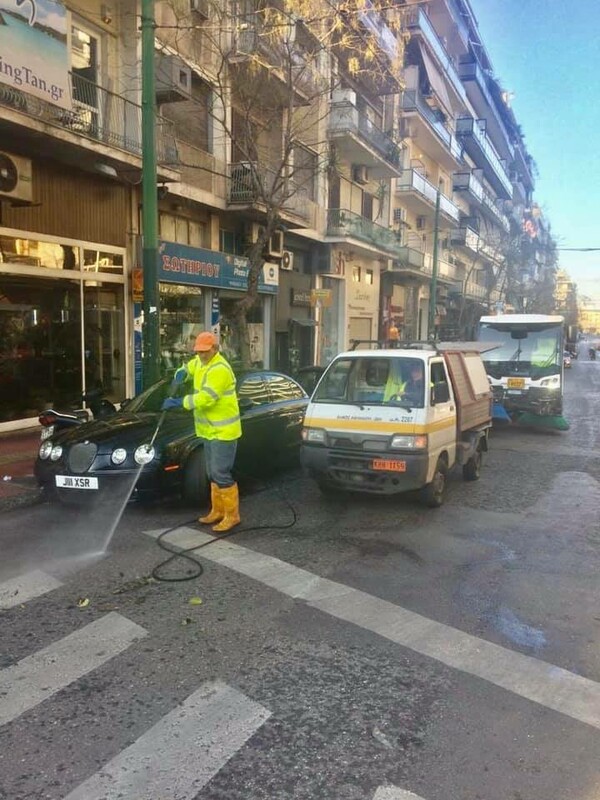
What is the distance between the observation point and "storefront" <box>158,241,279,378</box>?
15.0 m

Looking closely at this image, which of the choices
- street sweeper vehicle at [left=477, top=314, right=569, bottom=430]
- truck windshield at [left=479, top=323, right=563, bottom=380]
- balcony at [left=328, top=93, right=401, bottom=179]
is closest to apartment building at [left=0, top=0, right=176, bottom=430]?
street sweeper vehicle at [left=477, top=314, right=569, bottom=430]

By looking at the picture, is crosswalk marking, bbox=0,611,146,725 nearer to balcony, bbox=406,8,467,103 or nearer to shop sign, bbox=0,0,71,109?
shop sign, bbox=0,0,71,109

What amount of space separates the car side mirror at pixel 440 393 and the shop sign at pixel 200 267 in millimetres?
8779

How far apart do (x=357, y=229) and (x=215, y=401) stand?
19.6m

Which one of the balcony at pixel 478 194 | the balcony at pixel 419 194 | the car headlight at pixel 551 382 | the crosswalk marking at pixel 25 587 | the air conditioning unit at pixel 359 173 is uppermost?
the balcony at pixel 478 194

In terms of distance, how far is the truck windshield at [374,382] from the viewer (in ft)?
23.3

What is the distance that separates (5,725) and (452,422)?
228 inches

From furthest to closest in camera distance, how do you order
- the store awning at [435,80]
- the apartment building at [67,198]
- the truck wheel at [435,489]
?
the store awning at [435,80], the apartment building at [67,198], the truck wheel at [435,489]

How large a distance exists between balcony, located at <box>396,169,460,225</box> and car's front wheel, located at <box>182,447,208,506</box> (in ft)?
85.1

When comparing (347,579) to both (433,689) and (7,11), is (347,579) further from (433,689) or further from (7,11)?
(7,11)

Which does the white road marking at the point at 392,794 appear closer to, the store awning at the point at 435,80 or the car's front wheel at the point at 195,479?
the car's front wheel at the point at 195,479

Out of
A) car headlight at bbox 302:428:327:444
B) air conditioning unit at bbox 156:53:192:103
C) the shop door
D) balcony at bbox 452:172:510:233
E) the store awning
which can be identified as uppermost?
Result: the store awning

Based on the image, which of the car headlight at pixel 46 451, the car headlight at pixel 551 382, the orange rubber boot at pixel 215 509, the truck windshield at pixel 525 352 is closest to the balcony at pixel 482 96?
the truck windshield at pixel 525 352

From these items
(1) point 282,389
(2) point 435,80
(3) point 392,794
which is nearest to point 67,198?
(1) point 282,389
